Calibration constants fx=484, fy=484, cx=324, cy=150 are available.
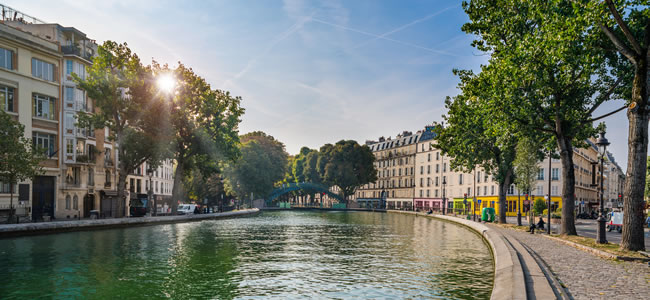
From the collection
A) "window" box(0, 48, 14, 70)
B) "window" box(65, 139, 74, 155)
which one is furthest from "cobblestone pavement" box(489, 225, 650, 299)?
"window" box(65, 139, 74, 155)

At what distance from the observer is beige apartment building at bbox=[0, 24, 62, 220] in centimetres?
3984

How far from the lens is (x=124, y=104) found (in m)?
44.3

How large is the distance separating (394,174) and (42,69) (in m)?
90.7

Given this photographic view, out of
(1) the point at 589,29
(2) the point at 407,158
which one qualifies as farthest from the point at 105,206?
(2) the point at 407,158

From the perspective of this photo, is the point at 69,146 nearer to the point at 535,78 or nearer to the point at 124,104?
the point at 124,104

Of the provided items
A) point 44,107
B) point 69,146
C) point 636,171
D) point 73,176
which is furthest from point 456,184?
point 636,171

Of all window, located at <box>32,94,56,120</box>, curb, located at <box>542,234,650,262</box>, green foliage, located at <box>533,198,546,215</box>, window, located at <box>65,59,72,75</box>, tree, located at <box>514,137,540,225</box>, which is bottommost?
green foliage, located at <box>533,198,546,215</box>

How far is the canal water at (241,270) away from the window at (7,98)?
18628 millimetres

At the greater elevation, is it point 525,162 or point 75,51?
point 75,51

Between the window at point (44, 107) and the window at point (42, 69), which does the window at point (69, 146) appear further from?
the window at point (42, 69)

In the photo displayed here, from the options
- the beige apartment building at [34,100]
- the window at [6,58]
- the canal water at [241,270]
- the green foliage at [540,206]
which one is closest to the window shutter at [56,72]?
the beige apartment building at [34,100]

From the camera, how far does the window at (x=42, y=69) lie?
Result: 4329 centimetres

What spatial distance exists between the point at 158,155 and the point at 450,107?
28255mm

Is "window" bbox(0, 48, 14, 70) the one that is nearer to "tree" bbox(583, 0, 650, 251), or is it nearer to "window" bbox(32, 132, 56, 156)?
"window" bbox(32, 132, 56, 156)
